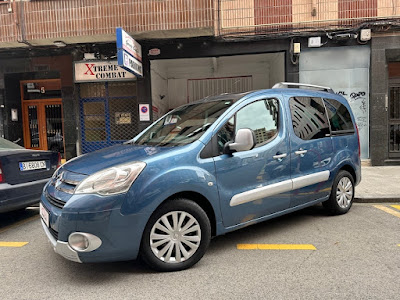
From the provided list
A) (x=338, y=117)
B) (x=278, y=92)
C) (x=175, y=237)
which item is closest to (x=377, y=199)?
(x=338, y=117)

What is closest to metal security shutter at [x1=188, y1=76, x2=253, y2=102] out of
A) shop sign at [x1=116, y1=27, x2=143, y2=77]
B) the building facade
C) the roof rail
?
the building facade

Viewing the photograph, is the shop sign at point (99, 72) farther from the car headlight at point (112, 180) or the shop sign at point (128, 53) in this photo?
the car headlight at point (112, 180)

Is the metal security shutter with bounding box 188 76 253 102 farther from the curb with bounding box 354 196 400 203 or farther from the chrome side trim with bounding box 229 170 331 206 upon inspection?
the chrome side trim with bounding box 229 170 331 206

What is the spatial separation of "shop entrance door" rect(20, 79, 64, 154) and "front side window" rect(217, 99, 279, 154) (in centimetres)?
916

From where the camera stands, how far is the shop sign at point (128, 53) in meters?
7.58

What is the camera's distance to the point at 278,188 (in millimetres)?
3641

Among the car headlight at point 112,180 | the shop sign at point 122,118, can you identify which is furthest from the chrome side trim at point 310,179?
the shop sign at point 122,118

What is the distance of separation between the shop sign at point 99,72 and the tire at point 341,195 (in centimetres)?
707

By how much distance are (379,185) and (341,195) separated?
105 inches

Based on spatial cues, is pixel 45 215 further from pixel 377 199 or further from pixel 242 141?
pixel 377 199

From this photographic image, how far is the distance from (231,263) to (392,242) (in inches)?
79.6

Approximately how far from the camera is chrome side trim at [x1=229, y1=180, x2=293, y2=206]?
3.28 m

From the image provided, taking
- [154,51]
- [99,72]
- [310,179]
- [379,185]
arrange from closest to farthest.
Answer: [310,179] < [379,185] < [154,51] < [99,72]

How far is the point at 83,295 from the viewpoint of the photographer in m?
2.59
